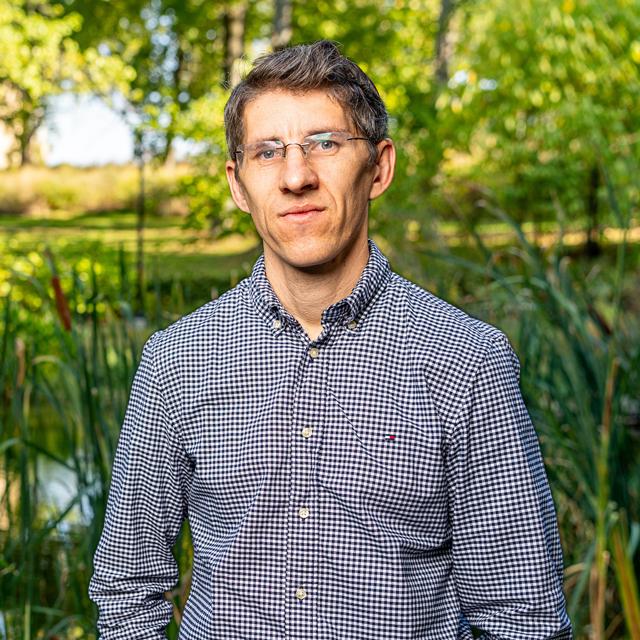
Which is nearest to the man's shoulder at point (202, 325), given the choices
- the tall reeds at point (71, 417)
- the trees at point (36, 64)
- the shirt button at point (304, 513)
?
the shirt button at point (304, 513)

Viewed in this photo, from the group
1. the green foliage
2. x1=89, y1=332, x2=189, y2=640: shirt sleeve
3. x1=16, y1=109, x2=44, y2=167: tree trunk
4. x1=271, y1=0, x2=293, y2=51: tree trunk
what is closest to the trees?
x1=16, y1=109, x2=44, y2=167: tree trunk

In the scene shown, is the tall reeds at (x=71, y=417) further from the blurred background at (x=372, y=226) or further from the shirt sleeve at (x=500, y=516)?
the shirt sleeve at (x=500, y=516)

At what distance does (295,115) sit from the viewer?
1.26 metres

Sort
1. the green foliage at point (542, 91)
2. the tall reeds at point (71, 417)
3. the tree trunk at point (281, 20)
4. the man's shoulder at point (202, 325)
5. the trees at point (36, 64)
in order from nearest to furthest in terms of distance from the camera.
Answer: the man's shoulder at point (202, 325)
the tall reeds at point (71, 417)
the trees at point (36, 64)
the tree trunk at point (281, 20)
the green foliage at point (542, 91)

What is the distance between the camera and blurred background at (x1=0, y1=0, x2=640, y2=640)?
208cm

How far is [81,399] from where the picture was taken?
2145 millimetres

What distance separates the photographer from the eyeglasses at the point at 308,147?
126 centimetres

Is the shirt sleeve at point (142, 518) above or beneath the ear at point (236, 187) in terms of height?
beneath

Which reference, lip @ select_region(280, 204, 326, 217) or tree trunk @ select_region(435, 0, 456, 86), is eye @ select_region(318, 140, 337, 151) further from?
tree trunk @ select_region(435, 0, 456, 86)

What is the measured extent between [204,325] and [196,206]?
975cm

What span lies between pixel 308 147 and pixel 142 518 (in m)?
0.52

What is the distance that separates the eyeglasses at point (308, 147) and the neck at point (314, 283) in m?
0.12

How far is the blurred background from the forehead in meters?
0.40

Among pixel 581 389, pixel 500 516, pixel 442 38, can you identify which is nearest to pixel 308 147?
pixel 500 516
